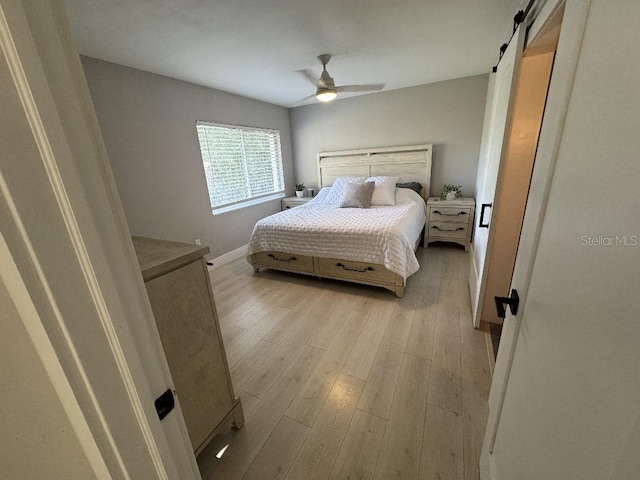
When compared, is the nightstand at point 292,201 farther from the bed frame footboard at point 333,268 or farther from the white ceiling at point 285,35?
the white ceiling at point 285,35

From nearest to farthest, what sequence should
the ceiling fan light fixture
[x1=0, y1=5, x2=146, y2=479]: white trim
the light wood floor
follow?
[x1=0, y1=5, x2=146, y2=479]: white trim
the light wood floor
the ceiling fan light fixture

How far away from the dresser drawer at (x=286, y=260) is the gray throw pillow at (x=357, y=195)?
1055 mm

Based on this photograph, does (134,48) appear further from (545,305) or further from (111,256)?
(545,305)

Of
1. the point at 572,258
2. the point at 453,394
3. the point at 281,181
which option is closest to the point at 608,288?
the point at 572,258

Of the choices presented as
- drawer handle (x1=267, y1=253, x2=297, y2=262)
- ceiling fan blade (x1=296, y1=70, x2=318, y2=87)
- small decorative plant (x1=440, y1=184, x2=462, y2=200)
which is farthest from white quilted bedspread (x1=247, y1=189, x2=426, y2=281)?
ceiling fan blade (x1=296, y1=70, x2=318, y2=87)

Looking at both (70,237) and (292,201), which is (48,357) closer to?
(70,237)

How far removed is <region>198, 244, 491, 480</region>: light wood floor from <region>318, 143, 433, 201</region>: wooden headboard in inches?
75.2

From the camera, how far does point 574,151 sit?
0.54 metres

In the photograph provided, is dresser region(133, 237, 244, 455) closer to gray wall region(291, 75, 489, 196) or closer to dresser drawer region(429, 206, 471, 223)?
dresser drawer region(429, 206, 471, 223)

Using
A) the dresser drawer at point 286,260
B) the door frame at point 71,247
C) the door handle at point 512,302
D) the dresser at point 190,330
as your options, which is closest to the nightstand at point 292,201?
the dresser drawer at point 286,260

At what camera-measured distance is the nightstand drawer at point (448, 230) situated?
3430 millimetres

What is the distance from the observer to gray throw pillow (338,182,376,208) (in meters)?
3.38

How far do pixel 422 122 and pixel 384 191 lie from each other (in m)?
1.27

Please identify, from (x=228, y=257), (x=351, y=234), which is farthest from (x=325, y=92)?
(x=228, y=257)
